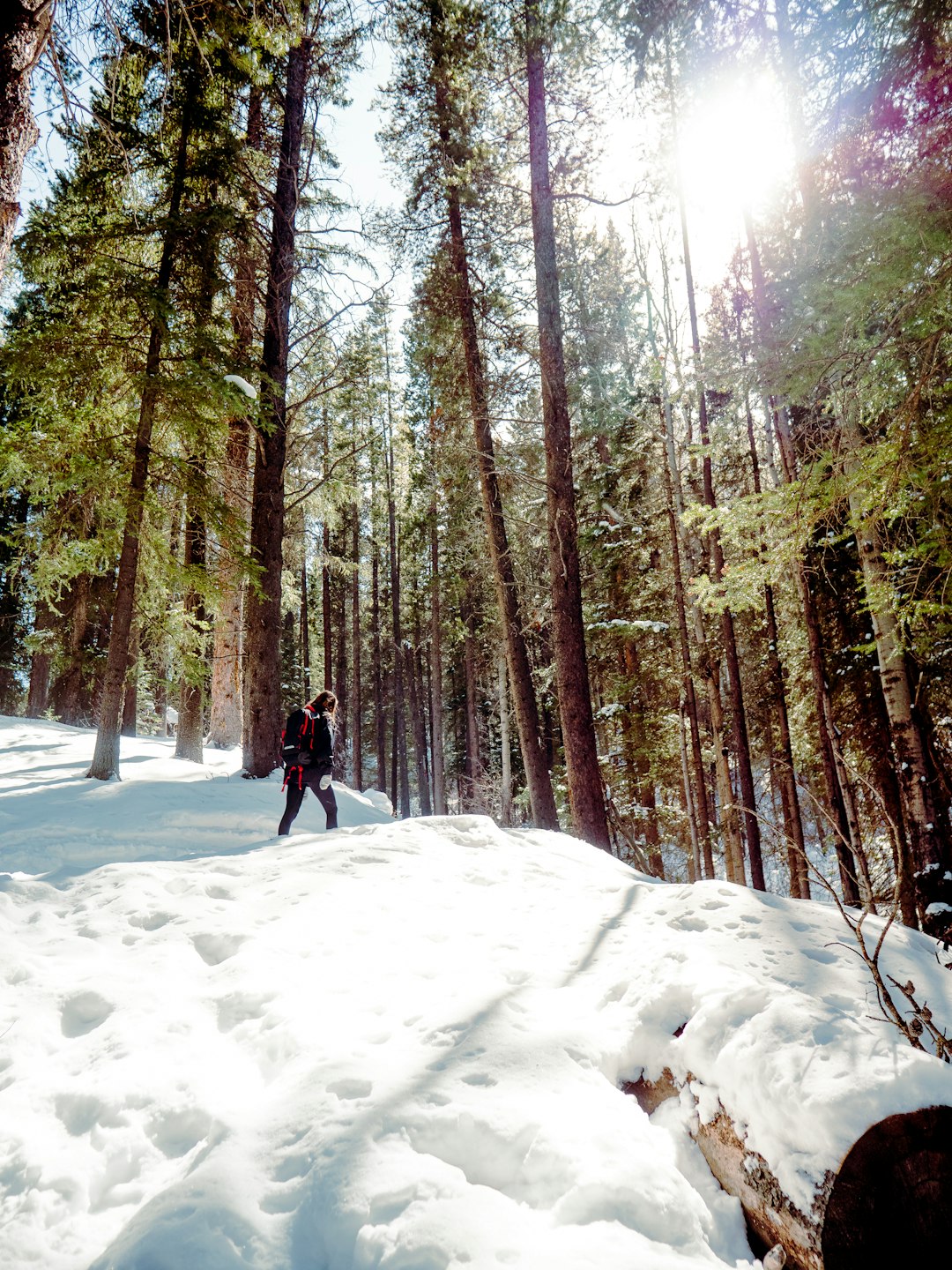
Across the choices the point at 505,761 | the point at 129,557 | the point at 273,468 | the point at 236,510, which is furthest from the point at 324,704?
the point at 505,761

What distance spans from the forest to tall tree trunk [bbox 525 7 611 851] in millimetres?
56

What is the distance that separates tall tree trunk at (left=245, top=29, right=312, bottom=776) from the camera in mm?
9836

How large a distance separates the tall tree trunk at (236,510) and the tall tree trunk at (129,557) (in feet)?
3.27

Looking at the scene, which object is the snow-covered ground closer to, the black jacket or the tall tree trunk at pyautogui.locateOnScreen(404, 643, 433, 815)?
the black jacket

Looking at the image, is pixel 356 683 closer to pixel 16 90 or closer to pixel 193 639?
pixel 193 639

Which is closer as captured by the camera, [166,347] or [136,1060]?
[136,1060]

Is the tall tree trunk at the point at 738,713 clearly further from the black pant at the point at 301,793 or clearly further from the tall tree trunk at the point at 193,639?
the tall tree trunk at the point at 193,639

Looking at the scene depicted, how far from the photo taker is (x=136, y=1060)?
260 centimetres

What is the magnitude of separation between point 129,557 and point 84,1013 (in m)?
6.99

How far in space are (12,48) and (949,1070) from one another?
22.6 feet

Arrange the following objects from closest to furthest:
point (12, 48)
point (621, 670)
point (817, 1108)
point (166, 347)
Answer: point (817, 1108) → point (12, 48) → point (166, 347) → point (621, 670)

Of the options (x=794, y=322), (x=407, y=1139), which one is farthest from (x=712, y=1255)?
(x=794, y=322)

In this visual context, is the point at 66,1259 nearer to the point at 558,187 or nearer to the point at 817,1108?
the point at 817,1108

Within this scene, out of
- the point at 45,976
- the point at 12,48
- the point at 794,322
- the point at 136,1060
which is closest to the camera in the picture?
the point at 136,1060
